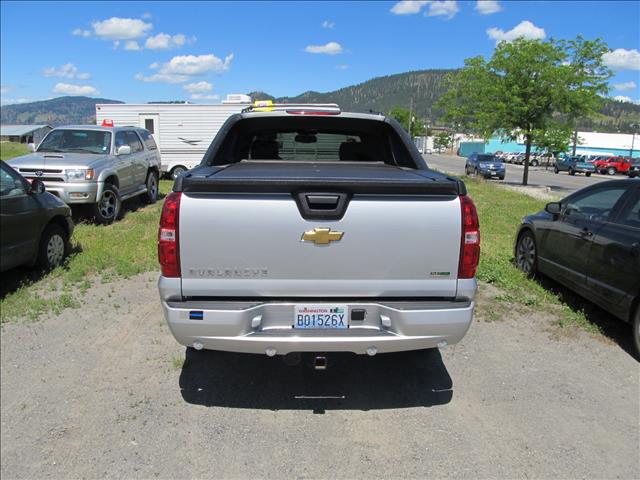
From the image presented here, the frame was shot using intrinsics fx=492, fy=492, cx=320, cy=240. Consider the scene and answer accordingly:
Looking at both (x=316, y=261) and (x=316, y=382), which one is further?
(x=316, y=382)

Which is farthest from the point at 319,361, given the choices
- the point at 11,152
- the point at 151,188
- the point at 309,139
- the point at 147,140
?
the point at 11,152

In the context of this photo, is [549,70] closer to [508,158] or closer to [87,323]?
[87,323]

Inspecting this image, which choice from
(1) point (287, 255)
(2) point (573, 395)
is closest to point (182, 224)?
(1) point (287, 255)

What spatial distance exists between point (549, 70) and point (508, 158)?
51.0 metres

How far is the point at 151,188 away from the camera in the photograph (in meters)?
13.0

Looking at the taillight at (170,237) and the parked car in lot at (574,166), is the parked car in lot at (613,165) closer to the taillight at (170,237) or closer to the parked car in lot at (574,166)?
the parked car in lot at (574,166)

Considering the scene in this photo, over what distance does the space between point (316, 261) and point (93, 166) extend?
26.5 ft

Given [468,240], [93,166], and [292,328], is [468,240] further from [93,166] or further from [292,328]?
[93,166]

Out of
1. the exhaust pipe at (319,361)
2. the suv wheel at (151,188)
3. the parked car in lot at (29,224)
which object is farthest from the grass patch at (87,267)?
the exhaust pipe at (319,361)

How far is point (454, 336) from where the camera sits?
3061 mm

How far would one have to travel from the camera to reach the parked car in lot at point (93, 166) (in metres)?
9.19

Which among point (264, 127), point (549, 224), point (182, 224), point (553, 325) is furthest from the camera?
point (549, 224)

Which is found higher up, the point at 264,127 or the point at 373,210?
the point at 264,127

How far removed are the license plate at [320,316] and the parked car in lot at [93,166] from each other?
25.3 feet
